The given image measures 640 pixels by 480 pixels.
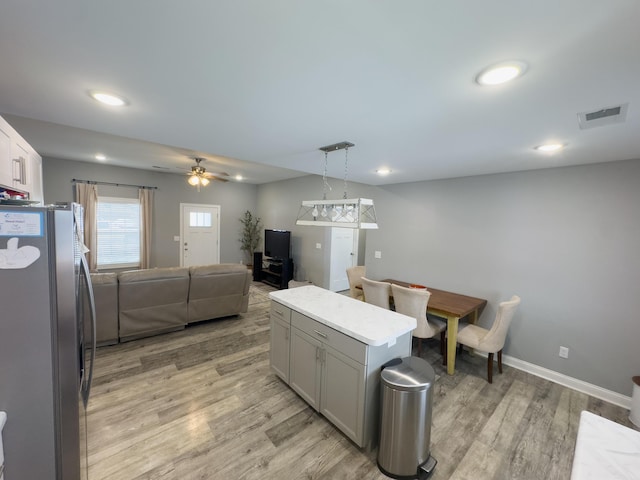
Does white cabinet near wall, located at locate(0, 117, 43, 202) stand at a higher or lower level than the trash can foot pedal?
higher

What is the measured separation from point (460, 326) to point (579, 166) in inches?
86.4

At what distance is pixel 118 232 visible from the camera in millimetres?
5809

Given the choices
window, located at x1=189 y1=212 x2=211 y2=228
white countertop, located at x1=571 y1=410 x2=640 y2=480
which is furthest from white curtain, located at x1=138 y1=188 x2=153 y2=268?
white countertop, located at x1=571 y1=410 x2=640 y2=480

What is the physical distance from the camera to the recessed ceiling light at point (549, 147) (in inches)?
85.7

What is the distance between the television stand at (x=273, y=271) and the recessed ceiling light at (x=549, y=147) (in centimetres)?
495

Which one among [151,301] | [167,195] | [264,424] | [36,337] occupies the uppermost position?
[167,195]

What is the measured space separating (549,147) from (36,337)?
3.46m

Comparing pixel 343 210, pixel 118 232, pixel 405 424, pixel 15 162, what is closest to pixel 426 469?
pixel 405 424

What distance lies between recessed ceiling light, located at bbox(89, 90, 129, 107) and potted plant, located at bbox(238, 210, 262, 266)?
602cm

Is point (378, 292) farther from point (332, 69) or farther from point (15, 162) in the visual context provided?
point (15, 162)

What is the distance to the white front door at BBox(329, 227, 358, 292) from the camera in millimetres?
5914

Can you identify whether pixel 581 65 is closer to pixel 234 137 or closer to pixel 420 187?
pixel 234 137

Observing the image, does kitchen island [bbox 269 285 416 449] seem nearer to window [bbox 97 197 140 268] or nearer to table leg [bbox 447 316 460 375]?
table leg [bbox 447 316 460 375]

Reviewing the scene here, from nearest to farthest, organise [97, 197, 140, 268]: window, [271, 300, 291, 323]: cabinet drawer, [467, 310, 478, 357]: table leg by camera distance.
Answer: [271, 300, 291, 323]: cabinet drawer < [467, 310, 478, 357]: table leg < [97, 197, 140, 268]: window
